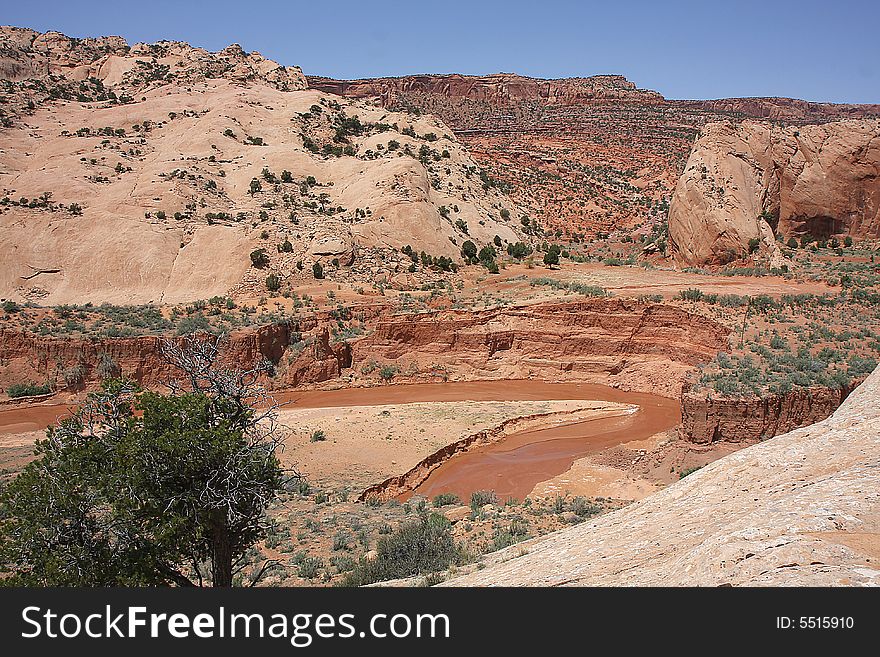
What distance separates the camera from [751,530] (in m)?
4.66

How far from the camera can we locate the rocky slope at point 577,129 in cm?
5462

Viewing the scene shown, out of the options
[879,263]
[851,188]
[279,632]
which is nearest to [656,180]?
[851,188]

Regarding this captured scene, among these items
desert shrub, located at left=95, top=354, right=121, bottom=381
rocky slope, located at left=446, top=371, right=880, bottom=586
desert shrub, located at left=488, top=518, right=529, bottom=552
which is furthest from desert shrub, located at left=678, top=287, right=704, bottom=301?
desert shrub, located at left=95, top=354, right=121, bottom=381

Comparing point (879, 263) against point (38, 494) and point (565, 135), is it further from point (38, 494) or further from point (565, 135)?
point (565, 135)

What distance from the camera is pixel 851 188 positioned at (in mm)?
32781

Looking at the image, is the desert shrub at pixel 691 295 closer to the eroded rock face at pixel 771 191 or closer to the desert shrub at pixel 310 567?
the eroded rock face at pixel 771 191

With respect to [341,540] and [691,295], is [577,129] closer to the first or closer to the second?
[691,295]

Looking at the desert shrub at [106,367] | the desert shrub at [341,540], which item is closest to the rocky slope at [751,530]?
the desert shrub at [341,540]

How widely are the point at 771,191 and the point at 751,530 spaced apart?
35608mm

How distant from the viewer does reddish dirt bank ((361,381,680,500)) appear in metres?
15.4

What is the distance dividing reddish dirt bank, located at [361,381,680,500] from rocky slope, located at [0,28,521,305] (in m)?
13.7

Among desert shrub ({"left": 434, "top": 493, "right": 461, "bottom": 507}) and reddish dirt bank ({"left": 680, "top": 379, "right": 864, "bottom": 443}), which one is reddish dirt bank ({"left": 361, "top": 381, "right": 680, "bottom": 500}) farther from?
reddish dirt bank ({"left": 680, "top": 379, "right": 864, "bottom": 443})

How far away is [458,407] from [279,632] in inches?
698

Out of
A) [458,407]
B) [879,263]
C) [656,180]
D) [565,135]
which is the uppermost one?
[565,135]
